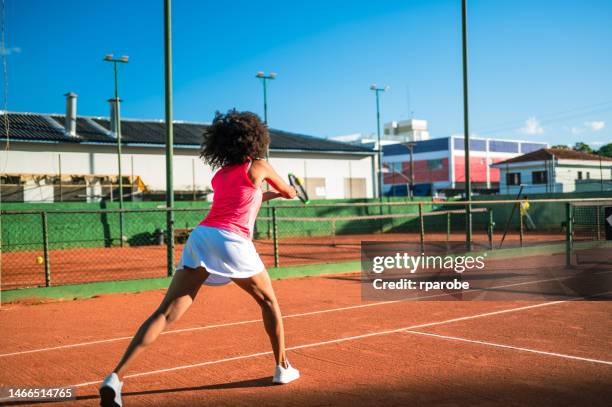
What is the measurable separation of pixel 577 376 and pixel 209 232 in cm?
309

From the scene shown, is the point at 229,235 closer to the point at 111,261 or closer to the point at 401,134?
the point at 111,261

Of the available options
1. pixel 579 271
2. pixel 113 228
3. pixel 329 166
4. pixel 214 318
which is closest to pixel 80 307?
pixel 214 318

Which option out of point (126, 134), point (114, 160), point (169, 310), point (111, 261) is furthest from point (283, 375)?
point (126, 134)

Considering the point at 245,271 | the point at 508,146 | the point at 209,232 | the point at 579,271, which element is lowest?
the point at 579,271

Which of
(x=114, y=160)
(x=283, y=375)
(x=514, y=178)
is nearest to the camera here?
(x=283, y=375)

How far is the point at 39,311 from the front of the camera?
9.09 meters

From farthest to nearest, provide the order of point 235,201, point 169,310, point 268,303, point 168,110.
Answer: point 168,110 → point 268,303 → point 235,201 → point 169,310

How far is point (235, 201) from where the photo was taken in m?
4.31

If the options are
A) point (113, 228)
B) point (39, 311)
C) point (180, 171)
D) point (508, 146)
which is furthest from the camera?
point (508, 146)

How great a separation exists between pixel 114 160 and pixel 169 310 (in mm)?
28058

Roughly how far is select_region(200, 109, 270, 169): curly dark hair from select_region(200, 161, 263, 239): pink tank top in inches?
3.6

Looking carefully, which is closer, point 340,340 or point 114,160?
point 340,340

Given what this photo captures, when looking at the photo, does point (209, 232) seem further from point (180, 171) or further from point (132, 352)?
point (180, 171)

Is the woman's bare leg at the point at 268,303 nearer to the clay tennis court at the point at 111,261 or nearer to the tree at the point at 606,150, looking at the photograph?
the clay tennis court at the point at 111,261
